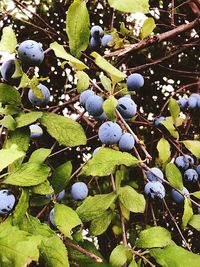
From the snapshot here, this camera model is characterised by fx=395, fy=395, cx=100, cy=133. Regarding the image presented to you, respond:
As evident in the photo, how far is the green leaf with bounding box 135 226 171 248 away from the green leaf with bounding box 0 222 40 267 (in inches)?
12.7

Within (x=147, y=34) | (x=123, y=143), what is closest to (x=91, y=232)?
(x=123, y=143)

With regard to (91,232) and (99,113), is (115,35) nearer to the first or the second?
(99,113)

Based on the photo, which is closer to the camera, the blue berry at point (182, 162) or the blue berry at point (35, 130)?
the blue berry at point (35, 130)

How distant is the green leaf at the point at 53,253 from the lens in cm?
67

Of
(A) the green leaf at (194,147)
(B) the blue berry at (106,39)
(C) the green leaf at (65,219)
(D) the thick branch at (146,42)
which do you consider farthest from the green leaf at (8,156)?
(B) the blue berry at (106,39)

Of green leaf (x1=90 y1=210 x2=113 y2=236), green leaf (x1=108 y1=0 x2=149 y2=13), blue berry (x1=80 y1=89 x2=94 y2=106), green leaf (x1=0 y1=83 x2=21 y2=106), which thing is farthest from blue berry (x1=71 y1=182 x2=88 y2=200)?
green leaf (x1=108 y1=0 x2=149 y2=13)

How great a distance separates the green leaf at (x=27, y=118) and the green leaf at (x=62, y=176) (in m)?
0.12

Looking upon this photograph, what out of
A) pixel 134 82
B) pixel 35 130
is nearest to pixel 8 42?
pixel 35 130

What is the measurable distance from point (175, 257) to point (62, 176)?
283 millimetres

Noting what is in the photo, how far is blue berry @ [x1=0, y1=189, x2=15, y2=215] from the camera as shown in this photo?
0.74m

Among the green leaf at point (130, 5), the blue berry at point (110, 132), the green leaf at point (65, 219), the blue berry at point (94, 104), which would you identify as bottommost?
the green leaf at point (65, 219)

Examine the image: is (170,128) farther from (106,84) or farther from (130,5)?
(130,5)

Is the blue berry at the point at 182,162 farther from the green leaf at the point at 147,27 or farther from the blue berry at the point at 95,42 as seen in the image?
the blue berry at the point at 95,42

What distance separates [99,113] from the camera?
2.96ft
